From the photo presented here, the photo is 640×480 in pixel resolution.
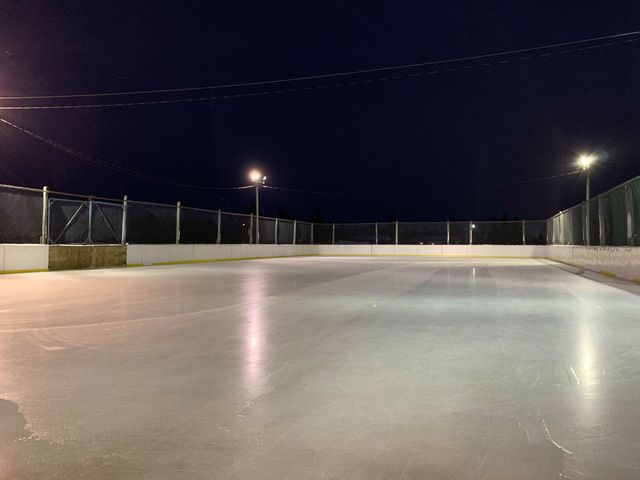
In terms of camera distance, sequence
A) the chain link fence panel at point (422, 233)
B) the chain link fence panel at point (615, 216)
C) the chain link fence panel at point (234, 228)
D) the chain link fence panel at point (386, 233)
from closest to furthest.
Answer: the chain link fence panel at point (615, 216) < the chain link fence panel at point (234, 228) < the chain link fence panel at point (422, 233) < the chain link fence panel at point (386, 233)

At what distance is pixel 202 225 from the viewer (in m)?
31.7

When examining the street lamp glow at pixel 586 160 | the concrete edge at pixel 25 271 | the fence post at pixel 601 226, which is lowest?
the concrete edge at pixel 25 271

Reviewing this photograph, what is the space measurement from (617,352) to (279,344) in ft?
13.1

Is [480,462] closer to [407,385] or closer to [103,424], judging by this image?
[407,385]

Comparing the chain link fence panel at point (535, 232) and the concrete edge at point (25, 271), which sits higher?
the chain link fence panel at point (535, 232)

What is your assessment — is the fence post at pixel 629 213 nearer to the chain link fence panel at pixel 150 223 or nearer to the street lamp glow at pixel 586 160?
the street lamp glow at pixel 586 160

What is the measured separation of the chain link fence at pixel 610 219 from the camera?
17578 mm

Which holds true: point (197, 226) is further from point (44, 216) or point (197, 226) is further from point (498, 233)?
point (498, 233)

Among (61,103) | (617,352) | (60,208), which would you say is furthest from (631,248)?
(61,103)

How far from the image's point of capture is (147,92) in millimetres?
29984

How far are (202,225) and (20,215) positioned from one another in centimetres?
1238

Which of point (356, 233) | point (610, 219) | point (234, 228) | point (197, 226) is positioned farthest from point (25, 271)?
point (356, 233)

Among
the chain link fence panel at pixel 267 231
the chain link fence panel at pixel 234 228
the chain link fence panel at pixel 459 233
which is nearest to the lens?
the chain link fence panel at pixel 234 228

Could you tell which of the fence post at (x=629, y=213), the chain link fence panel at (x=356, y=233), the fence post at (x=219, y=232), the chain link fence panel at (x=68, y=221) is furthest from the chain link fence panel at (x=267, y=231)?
the fence post at (x=629, y=213)
